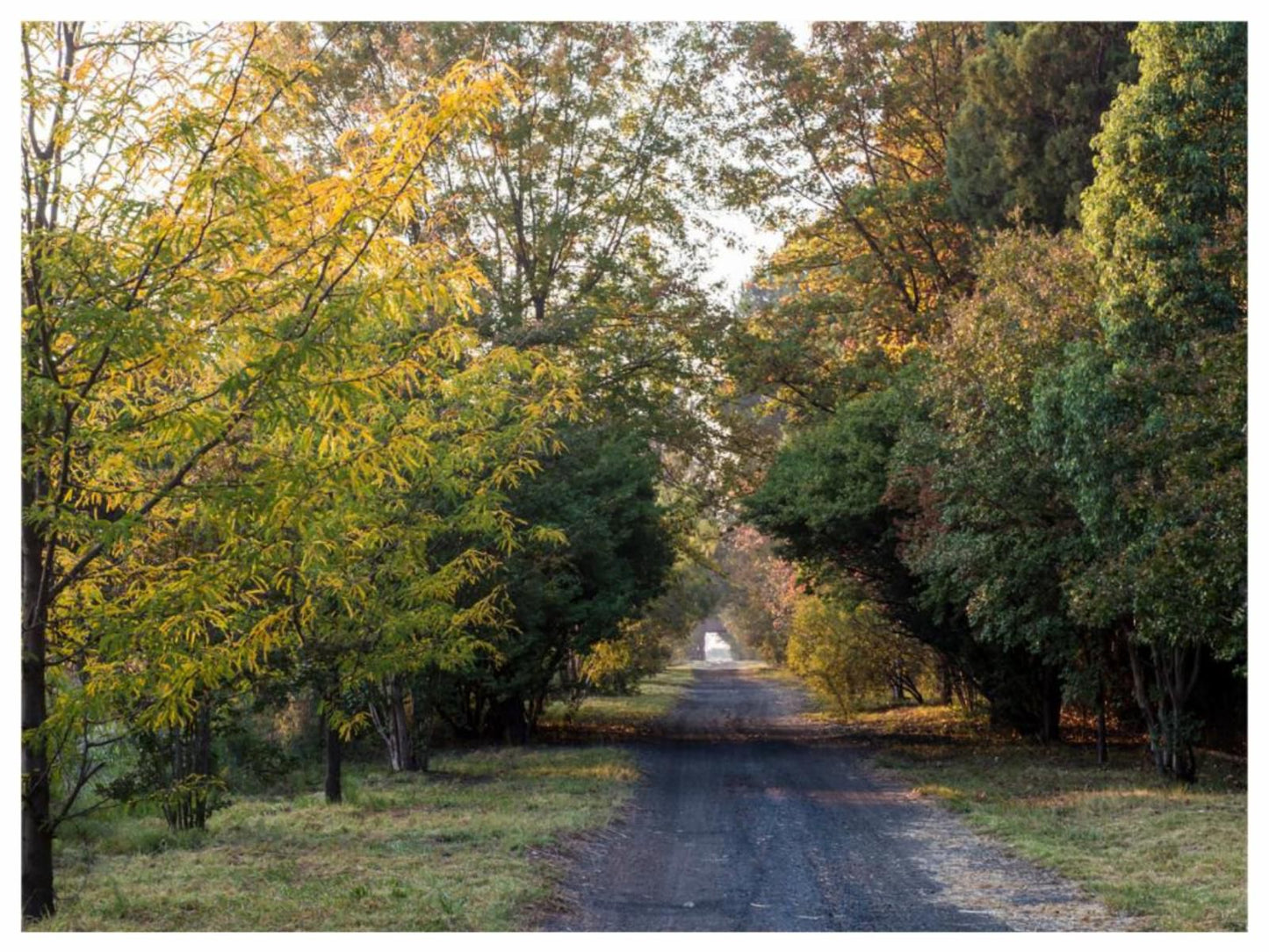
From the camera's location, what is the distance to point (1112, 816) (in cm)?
1148

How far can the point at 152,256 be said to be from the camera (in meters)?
5.18

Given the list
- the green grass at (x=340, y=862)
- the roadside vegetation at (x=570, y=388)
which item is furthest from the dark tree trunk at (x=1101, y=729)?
the green grass at (x=340, y=862)

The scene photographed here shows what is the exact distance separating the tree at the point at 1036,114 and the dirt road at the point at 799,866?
828 centimetres

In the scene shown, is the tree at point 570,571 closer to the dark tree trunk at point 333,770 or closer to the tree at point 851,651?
the dark tree trunk at point 333,770

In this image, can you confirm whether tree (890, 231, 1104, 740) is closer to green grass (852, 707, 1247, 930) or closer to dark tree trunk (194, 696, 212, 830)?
green grass (852, 707, 1247, 930)

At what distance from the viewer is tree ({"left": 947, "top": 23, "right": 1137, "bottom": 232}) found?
654 inches

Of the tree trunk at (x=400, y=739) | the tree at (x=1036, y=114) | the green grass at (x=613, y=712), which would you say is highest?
the tree at (x=1036, y=114)

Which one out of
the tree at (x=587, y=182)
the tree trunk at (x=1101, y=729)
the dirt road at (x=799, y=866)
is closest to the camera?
the dirt road at (x=799, y=866)

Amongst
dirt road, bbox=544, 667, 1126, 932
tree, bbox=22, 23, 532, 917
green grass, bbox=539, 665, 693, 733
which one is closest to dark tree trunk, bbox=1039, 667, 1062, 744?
dirt road, bbox=544, 667, 1126, 932

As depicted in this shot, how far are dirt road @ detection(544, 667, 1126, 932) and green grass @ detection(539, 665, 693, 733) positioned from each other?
824 cm

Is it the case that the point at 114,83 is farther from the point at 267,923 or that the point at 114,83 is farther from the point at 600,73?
the point at 600,73

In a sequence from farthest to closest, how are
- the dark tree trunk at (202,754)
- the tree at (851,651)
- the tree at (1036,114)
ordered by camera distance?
the tree at (851,651), the tree at (1036,114), the dark tree trunk at (202,754)

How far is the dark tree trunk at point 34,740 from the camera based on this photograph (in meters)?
5.73

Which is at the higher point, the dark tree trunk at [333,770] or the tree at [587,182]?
the tree at [587,182]
